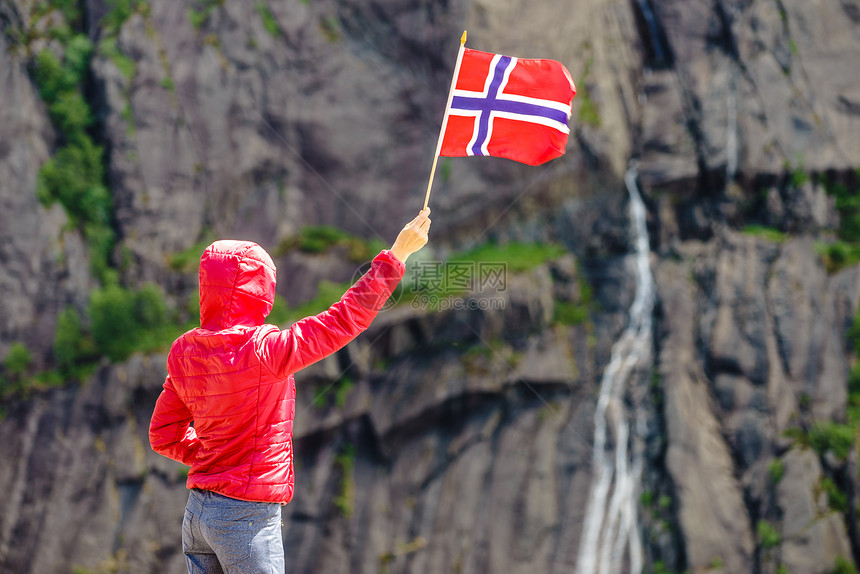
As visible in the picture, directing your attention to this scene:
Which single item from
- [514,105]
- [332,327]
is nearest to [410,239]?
[332,327]

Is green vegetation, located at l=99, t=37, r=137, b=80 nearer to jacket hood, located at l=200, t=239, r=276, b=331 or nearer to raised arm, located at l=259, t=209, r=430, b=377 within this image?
jacket hood, located at l=200, t=239, r=276, b=331

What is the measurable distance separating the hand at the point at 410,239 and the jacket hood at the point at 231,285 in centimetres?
60

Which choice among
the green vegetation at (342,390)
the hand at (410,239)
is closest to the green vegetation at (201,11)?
the green vegetation at (342,390)

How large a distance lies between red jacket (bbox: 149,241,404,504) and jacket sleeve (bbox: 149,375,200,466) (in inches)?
6.0

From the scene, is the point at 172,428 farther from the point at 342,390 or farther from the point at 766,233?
the point at 766,233

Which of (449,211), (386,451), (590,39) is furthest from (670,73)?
(386,451)

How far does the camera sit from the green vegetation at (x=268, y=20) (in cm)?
1627

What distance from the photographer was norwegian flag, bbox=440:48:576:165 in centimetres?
513

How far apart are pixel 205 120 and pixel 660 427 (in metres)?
11.5

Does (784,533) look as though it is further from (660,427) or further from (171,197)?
(171,197)

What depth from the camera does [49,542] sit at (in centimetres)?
1350

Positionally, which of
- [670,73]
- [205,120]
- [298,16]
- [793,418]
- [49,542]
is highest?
[298,16]

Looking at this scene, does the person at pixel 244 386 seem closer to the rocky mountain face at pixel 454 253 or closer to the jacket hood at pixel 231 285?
the jacket hood at pixel 231 285

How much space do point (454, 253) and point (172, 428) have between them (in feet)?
40.7
